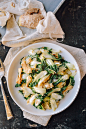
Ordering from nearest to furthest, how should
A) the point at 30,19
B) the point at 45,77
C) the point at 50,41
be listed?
the point at 45,77 < the point at 30,19 < the point at 50,41

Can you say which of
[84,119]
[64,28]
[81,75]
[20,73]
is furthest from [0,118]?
[64,28]

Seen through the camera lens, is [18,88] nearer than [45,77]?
No

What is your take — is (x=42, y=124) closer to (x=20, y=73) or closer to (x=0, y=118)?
(x=0, y=118)

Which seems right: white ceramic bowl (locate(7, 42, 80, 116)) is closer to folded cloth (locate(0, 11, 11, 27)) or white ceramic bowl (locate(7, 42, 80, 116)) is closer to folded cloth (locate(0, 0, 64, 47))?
folded cloth (locate(0, 0, 64, 47))

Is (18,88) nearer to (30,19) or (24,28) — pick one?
(24,28)

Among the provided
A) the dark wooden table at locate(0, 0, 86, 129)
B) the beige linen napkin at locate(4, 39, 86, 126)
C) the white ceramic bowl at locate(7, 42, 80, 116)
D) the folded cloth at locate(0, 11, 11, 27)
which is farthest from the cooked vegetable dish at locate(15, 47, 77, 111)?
the folded cloth at locate(0, 11, 11, 27)

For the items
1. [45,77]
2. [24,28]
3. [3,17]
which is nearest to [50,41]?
[24,28]

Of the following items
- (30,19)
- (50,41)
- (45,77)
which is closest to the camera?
(45,77)

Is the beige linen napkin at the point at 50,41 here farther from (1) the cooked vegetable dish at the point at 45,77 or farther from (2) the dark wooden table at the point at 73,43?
(1) the cooked vegetable dish at the point at 45,77
